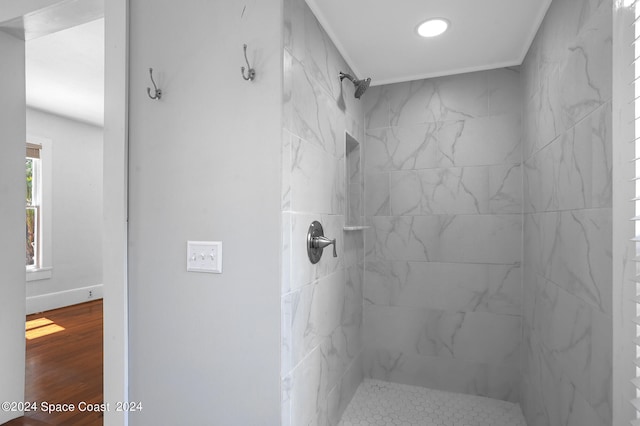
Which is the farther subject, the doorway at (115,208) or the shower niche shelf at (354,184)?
the shower niche shelf at (354,184)

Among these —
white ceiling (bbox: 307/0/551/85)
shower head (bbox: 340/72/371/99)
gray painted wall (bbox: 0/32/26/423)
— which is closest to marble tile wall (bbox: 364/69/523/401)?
white ceiling (bbox: 307/0/551/85)

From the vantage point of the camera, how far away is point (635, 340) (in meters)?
0.92

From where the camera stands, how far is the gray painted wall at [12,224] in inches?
73.0

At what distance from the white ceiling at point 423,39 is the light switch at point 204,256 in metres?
1.16

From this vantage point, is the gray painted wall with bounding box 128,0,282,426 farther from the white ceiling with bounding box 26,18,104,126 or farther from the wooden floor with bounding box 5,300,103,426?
the white ceiling with bounding box 26,18,104,126

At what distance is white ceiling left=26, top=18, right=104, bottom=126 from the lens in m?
2.53

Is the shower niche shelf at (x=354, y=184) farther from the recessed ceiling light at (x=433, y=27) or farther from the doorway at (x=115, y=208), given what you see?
the doorway at (x=115, y=208)

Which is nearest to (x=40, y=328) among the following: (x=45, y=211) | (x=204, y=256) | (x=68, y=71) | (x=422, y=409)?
(x=45, y=211)

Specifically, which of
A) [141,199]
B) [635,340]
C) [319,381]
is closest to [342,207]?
[319,381]

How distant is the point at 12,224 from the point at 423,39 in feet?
8.08

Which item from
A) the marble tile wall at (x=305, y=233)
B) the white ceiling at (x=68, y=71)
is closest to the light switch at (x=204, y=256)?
the marble tile wall at (x=305, y=233)

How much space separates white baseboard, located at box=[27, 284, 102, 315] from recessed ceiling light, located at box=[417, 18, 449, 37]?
16.4ft

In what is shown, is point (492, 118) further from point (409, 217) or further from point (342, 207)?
point (342, 207)

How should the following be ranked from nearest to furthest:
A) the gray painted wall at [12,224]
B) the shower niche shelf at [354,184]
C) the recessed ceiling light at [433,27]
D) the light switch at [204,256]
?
the light switch at [204,256]
the recessed ceiling light at [433,27]
the gray painted wall at [12,224]
the shower niche shelf at [354,184]
